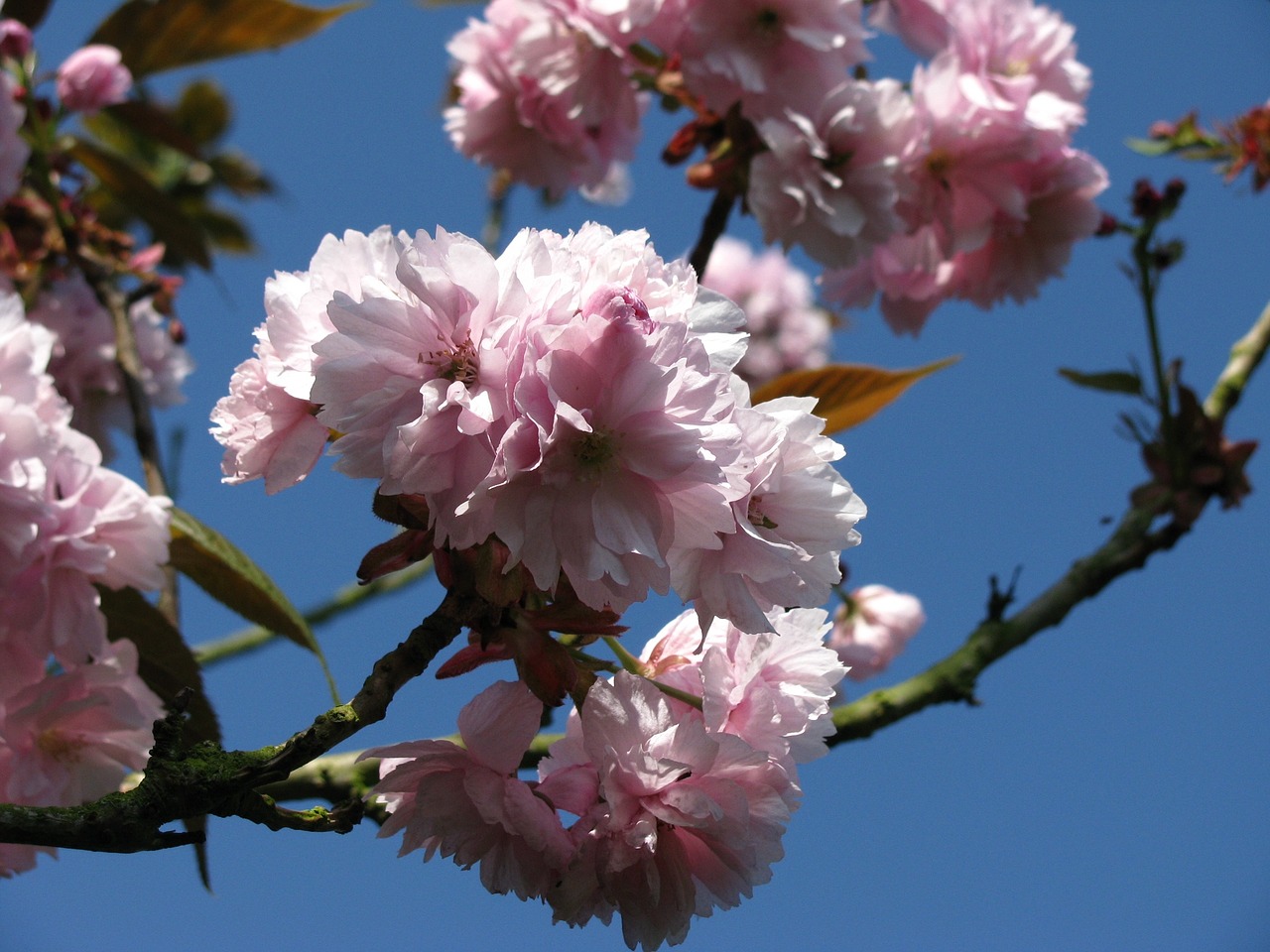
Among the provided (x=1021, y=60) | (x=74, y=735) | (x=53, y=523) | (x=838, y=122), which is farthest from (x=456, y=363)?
(x=1021, y=60)

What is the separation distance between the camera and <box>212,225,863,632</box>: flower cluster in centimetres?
84

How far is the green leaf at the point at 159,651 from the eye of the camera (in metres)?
1.52

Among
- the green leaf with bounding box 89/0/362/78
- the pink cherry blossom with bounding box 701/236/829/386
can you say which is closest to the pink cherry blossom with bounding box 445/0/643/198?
the green leaf with bounding box 89/0/362/78

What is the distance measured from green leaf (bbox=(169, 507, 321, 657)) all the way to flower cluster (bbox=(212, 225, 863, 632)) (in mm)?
593

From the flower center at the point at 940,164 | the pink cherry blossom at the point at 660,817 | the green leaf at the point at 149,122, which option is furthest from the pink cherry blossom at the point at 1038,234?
the green leaf at the point at 149,122

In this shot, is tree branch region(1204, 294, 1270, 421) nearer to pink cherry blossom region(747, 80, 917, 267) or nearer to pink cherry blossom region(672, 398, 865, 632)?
pink cherry blossom region(747, 80, 917, 267)

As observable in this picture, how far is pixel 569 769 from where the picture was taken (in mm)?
996

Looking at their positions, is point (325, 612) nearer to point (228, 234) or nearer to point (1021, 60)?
point (1021, 60)

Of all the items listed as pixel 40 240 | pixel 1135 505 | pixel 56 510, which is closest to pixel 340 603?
pixel 40 240

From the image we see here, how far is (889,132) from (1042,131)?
0.33 metres

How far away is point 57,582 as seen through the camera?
1336mm

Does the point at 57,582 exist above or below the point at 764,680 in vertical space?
above

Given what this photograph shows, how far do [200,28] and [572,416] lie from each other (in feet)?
6.57

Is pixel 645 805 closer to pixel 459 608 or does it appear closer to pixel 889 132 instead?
pixel 459 608
